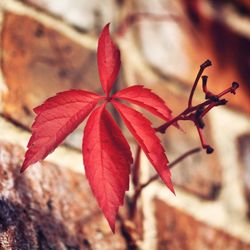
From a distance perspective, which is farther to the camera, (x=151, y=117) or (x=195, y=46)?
(x=195, y=46)

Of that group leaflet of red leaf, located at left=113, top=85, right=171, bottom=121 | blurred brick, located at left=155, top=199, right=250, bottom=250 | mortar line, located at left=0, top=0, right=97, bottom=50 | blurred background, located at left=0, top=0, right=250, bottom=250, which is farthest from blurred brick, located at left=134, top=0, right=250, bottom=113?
leaflet of red leaf, located at left=113, top=85, right=171, bottom=121

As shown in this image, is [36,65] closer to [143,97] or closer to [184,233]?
[143,97]

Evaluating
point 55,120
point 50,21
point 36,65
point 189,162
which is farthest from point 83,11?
point 55,120

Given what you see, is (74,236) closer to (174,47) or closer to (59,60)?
(59,60)

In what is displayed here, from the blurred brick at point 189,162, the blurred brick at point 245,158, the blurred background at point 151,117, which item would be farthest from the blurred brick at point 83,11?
the blurred brick at point 245,158

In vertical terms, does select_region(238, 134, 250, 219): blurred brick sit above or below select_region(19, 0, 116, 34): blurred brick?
below

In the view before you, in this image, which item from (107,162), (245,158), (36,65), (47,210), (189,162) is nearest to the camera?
(107,162)

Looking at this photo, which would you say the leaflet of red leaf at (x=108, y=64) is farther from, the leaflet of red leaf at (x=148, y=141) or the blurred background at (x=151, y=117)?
the blurred background at (x=151, y=117)

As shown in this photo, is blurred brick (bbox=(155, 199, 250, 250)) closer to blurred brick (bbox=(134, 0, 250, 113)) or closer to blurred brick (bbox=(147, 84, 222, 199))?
blurred brick (bbox=(147, 84, 222, 199))
